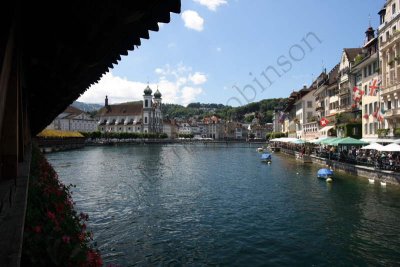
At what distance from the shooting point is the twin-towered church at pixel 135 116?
181 metres

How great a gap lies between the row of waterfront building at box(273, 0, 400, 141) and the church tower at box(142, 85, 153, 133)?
117710mm

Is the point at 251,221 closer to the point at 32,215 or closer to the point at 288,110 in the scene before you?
the point at 32,215

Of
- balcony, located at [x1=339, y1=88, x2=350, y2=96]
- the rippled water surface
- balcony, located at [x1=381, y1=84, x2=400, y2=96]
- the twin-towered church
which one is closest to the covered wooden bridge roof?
the rippled water surface

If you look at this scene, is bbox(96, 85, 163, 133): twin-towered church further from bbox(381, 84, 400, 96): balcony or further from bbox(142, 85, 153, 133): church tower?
bbox(381, 84, 400, 96): balcony

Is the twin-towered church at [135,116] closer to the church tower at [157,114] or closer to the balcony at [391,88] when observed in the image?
the church tower at [157,114]

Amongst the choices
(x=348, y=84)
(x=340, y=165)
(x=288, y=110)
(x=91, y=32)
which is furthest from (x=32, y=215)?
(x=288, y=110)

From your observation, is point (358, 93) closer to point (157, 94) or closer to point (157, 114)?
point (157, 114)

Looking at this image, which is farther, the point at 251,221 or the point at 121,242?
the point at 251,221

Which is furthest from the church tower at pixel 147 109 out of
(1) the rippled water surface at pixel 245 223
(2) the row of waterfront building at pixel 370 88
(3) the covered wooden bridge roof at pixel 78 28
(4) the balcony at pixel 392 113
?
(3) the covered wooden bridge roof at pixel 78 28

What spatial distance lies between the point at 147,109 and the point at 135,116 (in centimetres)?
1201

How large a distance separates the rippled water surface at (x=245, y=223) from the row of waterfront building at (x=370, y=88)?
12.8m

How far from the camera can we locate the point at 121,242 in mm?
16078

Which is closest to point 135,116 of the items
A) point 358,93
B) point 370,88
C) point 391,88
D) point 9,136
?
point 358,93

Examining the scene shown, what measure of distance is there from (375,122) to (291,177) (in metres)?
15.6
